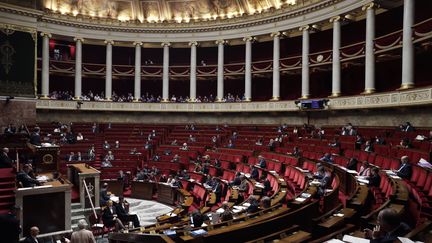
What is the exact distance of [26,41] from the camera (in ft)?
71.1

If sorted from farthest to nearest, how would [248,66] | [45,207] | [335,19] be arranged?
[248,66] < [335,19] < [45,207]

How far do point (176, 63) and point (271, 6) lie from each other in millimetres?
11559

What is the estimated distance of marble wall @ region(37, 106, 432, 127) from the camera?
16.8 metres

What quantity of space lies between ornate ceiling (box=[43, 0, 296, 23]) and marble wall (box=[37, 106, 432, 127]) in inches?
331

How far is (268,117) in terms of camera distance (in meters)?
26.9

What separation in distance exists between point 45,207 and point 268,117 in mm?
19015

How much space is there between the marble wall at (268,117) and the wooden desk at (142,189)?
471 inches

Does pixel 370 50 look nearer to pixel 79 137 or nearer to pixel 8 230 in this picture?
pixel 79 137

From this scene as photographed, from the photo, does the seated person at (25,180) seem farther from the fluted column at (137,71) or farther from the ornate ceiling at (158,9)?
the ornate ceiling at (158,9)

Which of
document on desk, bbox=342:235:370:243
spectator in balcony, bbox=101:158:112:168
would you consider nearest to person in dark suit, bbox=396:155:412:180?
document on desk, bbox=342:235:370:243

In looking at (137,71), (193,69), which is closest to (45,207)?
(193,69)

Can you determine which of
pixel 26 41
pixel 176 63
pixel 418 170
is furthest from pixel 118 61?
pixel 418 170

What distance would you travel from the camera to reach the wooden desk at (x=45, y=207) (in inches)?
403

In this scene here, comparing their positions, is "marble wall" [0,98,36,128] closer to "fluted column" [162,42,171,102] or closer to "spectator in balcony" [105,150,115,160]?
"spectator in balcony" [105,150,115,160]
